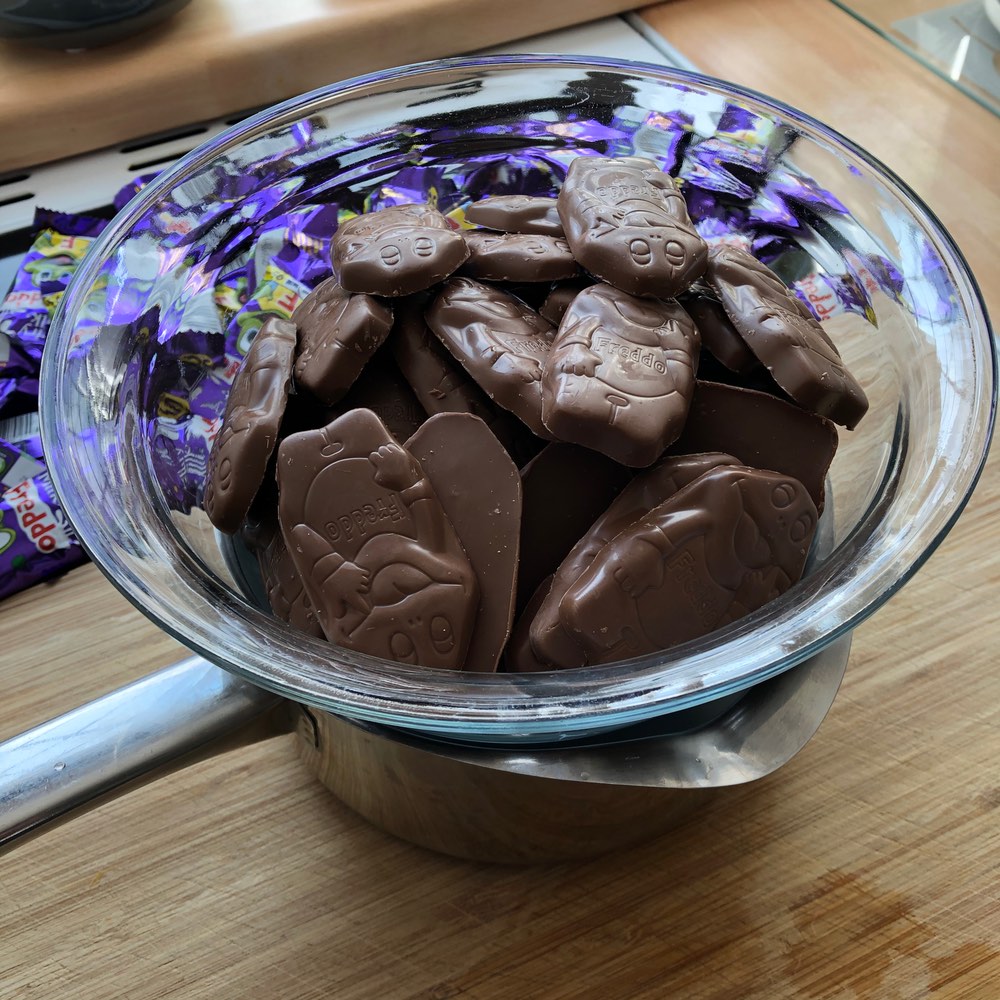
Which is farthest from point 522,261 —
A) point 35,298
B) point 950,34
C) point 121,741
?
point 950,34

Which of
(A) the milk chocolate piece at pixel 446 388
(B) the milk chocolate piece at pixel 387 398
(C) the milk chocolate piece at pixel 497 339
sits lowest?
(B) the milk chocolate piece at pixel 387 398

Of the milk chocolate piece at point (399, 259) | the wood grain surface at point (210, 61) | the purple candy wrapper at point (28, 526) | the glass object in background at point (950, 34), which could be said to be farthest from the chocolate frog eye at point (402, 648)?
the glass object in background at point (950, 34)

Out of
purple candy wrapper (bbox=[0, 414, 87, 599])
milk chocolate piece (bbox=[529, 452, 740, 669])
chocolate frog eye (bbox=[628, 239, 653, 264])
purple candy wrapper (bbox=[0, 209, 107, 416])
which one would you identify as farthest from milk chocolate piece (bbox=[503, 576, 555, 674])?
purple candy wrapper (bbox=[0, 209, 107, 416])

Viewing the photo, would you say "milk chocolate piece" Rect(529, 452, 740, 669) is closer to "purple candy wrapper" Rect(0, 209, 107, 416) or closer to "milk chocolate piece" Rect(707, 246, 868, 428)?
"milk chocolate piece" Rect(707, 246, 868, 428)

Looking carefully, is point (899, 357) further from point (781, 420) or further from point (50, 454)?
point (50, 454)

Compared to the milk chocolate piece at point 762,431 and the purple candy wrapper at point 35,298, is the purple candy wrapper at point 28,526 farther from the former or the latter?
the milk chocolate piece at point 762,431

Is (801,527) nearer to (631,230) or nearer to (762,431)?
(762,431)
